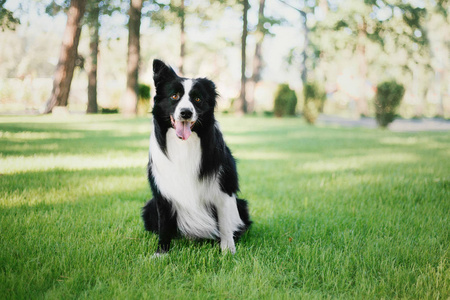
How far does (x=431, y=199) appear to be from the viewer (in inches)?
162

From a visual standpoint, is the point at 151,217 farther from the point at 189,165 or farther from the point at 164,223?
the point at 189,165

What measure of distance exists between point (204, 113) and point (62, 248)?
160cm

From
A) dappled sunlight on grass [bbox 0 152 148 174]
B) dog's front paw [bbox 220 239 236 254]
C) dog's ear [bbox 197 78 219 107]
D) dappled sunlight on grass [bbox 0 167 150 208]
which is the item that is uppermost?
dog's ear [bbox 197 78 219 107]

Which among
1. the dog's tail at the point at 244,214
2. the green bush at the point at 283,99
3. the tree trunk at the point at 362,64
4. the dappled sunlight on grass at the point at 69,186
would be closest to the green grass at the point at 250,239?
the dappled sunlight on grass at the point at 69,186

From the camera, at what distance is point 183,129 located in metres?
2.41

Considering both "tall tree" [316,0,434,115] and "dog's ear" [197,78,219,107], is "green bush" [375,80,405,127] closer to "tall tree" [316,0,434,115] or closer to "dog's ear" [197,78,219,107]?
"tall tree" [316,0,434,115]

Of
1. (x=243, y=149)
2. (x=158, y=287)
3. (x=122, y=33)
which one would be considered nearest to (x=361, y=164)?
(x=243, y=149)

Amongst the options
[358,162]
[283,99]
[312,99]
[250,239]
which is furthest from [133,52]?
[250,239]

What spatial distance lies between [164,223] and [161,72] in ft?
4.22

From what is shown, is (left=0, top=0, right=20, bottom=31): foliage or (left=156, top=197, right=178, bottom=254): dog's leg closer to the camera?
(left=156, top=197, right=178, bottom=254): dog's leg

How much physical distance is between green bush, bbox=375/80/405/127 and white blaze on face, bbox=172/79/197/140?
14.6 meters

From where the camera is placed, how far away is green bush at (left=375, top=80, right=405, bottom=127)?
1432cm

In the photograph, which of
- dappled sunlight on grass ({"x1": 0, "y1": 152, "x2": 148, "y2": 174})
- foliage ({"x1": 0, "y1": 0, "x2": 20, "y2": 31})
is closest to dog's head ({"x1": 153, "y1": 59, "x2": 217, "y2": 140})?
dappled sunlight on grass ({"x1": 0, "y1": 152, "x2": 148, "y2": 174})

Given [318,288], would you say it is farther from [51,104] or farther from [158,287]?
[51,104]
